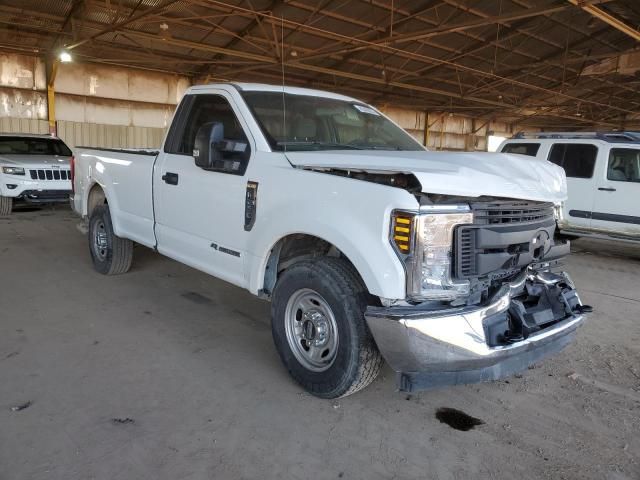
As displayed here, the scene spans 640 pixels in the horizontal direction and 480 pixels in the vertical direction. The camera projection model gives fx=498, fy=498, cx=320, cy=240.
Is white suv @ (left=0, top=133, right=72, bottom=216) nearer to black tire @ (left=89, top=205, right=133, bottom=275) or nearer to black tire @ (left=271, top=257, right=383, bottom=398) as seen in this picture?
black tire @ (left=89, top=205, right=133, bottom=275)

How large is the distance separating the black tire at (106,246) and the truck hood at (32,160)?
520cm

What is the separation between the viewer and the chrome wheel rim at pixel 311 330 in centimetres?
300

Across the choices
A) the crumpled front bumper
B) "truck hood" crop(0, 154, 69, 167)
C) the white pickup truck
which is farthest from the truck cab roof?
"truck hood" crop(0, 154, 69, 167)

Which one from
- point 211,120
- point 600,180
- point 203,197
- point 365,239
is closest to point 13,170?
point 211,120

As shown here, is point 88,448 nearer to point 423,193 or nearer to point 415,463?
point 415,463

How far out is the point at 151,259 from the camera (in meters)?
6.56

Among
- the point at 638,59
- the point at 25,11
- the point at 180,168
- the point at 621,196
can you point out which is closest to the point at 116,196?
the point at 180,168

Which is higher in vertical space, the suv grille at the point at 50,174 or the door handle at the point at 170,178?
the door handle at the point at 170,178

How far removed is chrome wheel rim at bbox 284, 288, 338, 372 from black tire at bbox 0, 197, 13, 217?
9.15 metres

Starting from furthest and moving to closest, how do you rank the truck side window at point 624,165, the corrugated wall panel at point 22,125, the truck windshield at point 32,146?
the corrugated wall panel at point 22,125
the truck windshield at point 32,146
the truck side window at point 624,165

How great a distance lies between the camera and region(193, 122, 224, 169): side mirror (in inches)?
136

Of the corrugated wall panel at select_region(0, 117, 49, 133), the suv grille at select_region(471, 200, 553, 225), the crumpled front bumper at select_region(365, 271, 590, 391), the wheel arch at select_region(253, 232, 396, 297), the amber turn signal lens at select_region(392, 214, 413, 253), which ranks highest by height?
the corrugated wall panel at select_region(0, 117, 49, 133)

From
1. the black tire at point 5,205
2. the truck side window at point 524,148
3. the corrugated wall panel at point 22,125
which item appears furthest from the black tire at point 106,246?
the corrugated wall panel at point 22,125

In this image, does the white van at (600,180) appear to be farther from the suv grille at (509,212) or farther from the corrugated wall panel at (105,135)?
the corrugated wall panel at (105,135)
